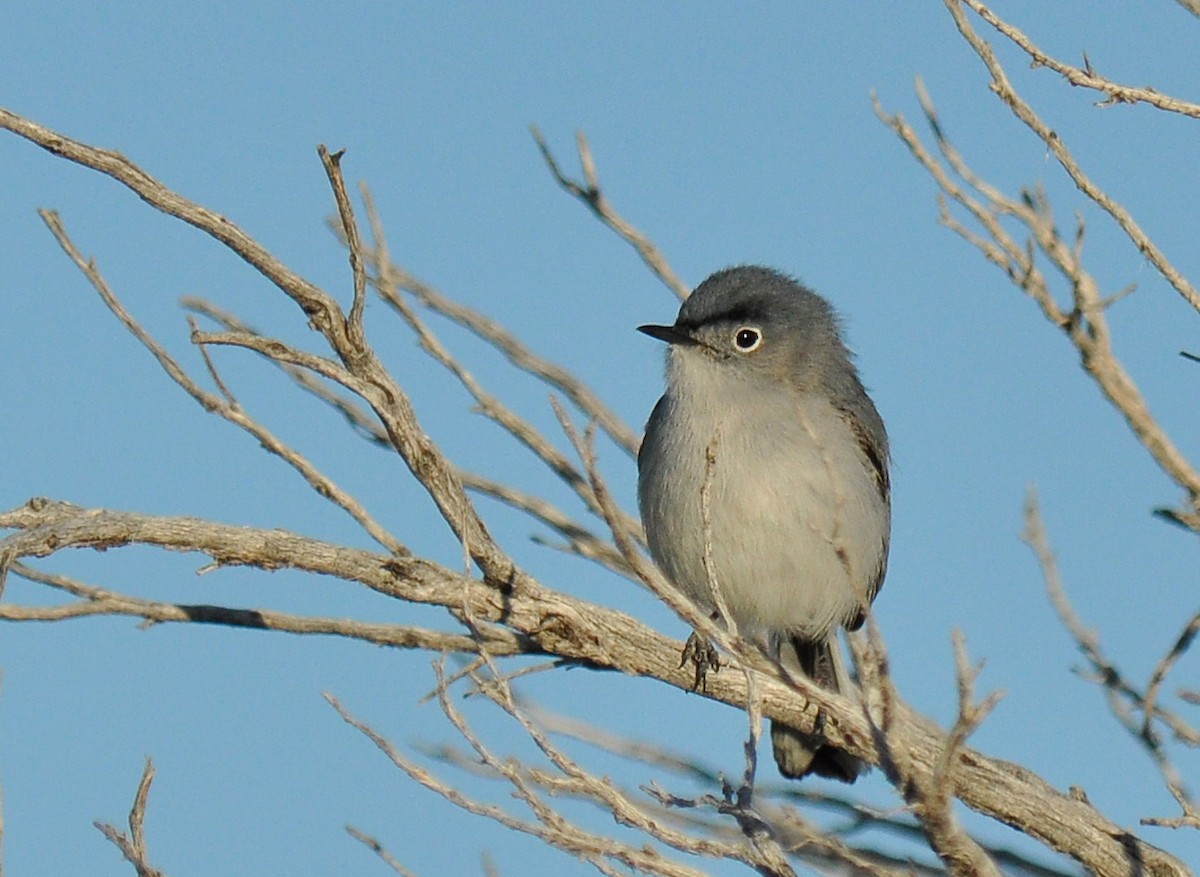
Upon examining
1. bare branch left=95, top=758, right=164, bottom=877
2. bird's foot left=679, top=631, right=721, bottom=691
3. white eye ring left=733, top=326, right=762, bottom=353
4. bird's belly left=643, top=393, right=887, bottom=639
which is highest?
white eye ring left=733, top=326, right=762, bottom=353

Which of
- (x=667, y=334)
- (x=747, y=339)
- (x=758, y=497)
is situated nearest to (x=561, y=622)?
(x=758, y=497)

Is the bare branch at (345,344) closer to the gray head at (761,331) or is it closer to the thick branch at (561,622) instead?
the thick branch at (561,622)

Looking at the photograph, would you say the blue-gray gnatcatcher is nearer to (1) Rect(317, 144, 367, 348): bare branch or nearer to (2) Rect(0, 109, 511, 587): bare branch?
(2) Rect(0, 109, 511, 587): bare branch

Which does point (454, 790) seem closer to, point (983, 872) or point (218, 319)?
point (983, 872)

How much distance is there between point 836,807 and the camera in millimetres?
4816

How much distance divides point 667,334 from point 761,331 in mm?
416

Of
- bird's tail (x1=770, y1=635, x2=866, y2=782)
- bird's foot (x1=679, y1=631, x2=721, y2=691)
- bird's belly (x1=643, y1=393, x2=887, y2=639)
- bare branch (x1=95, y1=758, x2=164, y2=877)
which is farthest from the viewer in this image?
bird's tail (x1=770, y1=635, x2=866, y2=782)

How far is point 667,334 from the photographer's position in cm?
619

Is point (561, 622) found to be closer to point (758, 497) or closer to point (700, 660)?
point (700, 660)

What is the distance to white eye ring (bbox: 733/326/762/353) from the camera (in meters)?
6.21

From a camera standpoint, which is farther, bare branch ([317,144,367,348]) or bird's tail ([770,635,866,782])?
bird's tail ([770,635,866,782])

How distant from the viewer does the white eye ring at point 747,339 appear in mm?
6215

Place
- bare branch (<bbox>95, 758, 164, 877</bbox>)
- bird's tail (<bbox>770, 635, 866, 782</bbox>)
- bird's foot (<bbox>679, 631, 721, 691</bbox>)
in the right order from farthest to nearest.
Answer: bird's tail (<bbox>770, 635, 866, 782</bbox>) → bird's foot (<bbox>679, 631, 721, 691</bbox>) → bare branch (<bbox>95, 758, 164, 877</bbox>)

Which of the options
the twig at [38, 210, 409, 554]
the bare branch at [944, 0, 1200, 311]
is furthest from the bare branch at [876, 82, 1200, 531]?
the twig at [38, 210, 409, 554]
